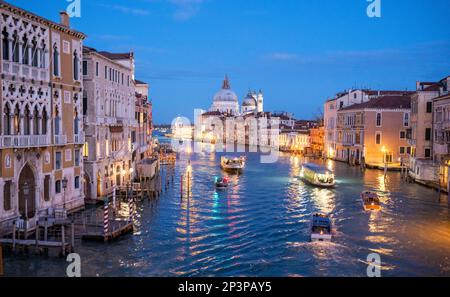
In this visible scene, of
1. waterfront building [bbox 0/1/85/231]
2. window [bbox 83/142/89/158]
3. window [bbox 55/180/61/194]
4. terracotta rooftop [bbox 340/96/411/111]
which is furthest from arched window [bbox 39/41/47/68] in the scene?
terracotta rooftop [bbox 340/96/411/111]

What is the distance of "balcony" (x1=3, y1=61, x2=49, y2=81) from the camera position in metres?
17.1

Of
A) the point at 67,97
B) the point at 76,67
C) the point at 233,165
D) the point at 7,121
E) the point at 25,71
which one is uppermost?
the point at 76,67

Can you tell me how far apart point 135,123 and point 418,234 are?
1974 cm

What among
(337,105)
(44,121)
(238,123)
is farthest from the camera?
(238,123)

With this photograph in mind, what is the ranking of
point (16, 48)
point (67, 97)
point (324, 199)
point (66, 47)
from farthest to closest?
point (324, 199) → point (67, 97) → point (66, 47) → point (16, 48)

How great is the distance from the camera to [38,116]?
1900 centimetres

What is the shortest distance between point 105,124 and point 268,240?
11.3 meters

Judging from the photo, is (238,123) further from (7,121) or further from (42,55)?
(7,121)

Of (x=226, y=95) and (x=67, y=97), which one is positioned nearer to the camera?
(x=67, y=97)

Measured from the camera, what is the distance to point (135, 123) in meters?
33.3

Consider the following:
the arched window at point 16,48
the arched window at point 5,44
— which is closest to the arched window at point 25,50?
the arched window at point 16,48

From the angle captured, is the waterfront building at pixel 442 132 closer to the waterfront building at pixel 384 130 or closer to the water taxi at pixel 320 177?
the water taxi at pixel 320 177

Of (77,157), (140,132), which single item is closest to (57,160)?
(77,157)
